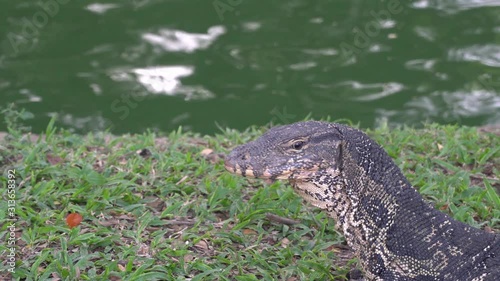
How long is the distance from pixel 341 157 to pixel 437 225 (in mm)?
580

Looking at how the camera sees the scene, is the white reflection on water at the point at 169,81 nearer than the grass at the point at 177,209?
No

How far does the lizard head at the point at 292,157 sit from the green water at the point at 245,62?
483 cm

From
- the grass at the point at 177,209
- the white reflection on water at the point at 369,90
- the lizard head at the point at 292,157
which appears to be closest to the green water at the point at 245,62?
the white reflection on water at the point at 369,90

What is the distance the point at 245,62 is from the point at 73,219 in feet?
18.8

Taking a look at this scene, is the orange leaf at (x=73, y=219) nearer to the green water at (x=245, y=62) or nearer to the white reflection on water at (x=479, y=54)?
the green water at (x=245, y=62)

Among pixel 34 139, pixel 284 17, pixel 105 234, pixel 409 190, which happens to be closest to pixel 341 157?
pixel 409 190

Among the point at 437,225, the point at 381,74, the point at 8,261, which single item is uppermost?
the point at 437,225

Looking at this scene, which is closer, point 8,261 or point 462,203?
point 8,261

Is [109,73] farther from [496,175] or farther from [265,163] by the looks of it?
[265,163]

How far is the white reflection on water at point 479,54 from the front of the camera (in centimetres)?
1047

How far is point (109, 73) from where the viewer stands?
10.2 meters

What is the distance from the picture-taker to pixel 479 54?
34.7 feet

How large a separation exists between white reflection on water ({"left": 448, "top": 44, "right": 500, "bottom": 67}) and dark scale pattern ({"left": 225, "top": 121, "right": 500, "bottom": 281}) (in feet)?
21.7

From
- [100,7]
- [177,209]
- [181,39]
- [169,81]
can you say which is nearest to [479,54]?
[181,39]
